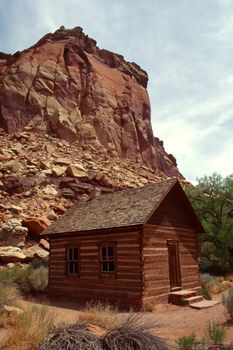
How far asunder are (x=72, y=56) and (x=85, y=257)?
49.3m

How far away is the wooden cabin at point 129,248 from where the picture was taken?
1505 cm

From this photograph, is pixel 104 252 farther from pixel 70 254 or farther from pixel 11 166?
pixel 11 166

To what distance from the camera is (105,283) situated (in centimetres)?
1580

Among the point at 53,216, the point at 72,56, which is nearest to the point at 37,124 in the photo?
the point at 72,56

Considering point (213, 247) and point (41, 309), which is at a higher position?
point (213, 247)

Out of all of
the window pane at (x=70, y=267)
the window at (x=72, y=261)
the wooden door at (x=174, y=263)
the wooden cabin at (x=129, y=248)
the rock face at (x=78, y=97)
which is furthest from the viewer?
the rock face at (x=78, y=97)

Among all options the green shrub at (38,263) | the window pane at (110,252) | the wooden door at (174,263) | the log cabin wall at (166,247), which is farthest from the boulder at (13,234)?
the log cabin wall at (166,247)

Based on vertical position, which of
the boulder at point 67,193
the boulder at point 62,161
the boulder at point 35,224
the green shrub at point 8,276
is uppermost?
the boulder at point 62,161

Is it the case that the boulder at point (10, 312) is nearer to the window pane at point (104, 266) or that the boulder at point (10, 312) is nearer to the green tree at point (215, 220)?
the window pane at point (104, 266)

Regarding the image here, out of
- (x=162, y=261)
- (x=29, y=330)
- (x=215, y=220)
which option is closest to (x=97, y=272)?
(x=162, y=261)

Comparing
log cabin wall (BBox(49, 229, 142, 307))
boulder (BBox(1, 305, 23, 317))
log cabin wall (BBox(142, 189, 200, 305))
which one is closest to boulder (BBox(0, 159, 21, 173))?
log cabin wall (BBox(49, 229, 142, 307))

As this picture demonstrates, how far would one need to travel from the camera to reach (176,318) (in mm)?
12742

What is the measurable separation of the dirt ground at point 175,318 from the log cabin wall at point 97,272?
2.95 ft

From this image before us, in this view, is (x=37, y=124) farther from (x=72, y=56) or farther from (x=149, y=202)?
(x=149, y=202)
